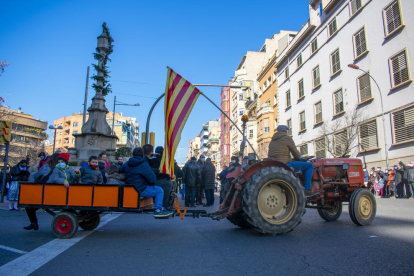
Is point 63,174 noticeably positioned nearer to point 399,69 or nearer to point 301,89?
point 399,69

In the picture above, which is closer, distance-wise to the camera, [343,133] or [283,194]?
[283,194]

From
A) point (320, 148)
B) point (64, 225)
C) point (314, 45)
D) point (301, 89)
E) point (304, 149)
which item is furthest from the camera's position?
point (301, 89)

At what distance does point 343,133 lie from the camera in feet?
75.6

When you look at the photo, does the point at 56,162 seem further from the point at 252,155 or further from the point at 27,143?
the point at 27,143


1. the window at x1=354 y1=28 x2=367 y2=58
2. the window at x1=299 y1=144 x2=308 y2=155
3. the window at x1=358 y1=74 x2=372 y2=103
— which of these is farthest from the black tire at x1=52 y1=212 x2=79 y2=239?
the window at x1=299 y1=144 x2=308 y2=155

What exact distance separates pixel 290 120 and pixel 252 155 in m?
29.2

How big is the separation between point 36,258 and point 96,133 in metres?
15.4

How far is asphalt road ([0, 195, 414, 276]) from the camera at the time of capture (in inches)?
132

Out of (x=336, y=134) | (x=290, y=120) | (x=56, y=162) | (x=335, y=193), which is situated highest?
(x=290, y=120)

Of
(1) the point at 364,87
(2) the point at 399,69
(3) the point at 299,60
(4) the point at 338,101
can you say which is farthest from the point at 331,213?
(3) the point at 299,60

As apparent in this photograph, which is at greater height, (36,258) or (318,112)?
(318,112)

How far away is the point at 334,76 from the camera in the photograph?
2500cm

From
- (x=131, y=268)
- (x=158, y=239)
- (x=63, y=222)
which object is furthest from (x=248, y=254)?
(x=63, y=222)

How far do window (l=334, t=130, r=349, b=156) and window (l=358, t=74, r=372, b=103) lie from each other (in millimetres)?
2665
